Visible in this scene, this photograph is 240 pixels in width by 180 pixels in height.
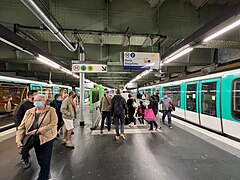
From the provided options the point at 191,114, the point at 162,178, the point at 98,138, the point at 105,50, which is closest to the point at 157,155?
the point at 162,178

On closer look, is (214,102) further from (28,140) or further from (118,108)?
(28,140)

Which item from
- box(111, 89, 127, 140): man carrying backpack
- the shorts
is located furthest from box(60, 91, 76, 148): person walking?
box(111, 89, 127, 140): man carrying backpack

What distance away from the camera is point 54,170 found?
8.96 feet

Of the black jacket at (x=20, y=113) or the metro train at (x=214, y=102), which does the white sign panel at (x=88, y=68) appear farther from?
the metro train at (x=214, y=102)

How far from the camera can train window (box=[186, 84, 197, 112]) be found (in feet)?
20.6

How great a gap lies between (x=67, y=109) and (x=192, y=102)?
5442 mm

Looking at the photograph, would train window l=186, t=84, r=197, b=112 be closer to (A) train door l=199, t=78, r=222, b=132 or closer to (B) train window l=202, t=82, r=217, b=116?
(A) train door l=199, t=78, r=222, b=132

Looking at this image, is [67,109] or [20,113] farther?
[67,109]

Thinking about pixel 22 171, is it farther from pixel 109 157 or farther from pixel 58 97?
pixel 58 97

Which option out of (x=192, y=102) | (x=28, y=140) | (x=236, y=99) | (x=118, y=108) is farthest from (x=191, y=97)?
(x=28, y=140)

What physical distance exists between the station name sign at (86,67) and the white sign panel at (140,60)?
3.60 feet

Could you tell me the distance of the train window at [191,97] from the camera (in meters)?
6.29

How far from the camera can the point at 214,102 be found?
4973 millimetres

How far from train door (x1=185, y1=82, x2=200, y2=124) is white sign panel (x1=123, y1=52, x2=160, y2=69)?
232 centimetres
